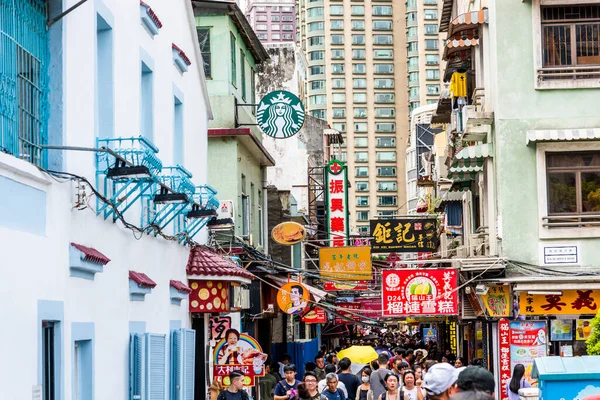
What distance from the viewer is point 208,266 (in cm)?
1941

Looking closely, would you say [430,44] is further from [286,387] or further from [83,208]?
[83,208]

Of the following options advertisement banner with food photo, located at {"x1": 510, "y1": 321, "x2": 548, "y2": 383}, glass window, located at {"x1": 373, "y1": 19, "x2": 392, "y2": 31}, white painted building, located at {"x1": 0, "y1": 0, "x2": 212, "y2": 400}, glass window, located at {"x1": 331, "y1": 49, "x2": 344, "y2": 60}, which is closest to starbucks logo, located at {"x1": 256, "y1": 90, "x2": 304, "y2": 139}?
advertisement banner with food photo, located at {"x1": 510, "y1": 321, "x2": 548, "y2": 383}

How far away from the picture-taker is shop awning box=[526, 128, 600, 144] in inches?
945

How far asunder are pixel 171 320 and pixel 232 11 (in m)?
10.3

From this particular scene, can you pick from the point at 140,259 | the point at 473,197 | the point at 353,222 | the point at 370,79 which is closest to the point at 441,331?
the point at 473,197

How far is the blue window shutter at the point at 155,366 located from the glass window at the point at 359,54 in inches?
4873

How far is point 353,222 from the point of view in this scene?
130125 millimetres

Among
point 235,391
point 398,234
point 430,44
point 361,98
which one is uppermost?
point 430,44

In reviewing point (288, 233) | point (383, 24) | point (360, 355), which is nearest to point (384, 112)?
point (383, 24)

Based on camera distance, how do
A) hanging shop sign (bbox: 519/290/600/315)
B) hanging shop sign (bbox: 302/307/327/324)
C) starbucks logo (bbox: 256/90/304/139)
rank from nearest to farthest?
hanging shop sign (bbox: 519/290/600/315)
starbucks logo (bbox: 256/90/304/139)
hanging shop sign (bbox: 302/307/327/324)

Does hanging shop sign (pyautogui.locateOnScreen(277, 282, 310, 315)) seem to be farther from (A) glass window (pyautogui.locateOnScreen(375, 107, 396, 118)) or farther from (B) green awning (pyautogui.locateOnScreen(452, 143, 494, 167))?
(A) glass window (pyautogui.locateOnScreen(375, 107, 396, 118))

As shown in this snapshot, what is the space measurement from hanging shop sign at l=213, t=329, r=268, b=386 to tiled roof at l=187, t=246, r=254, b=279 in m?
1.08

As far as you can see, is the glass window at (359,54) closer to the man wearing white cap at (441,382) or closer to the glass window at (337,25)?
the glass window at (337,25)

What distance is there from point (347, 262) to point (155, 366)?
18.1 meters
